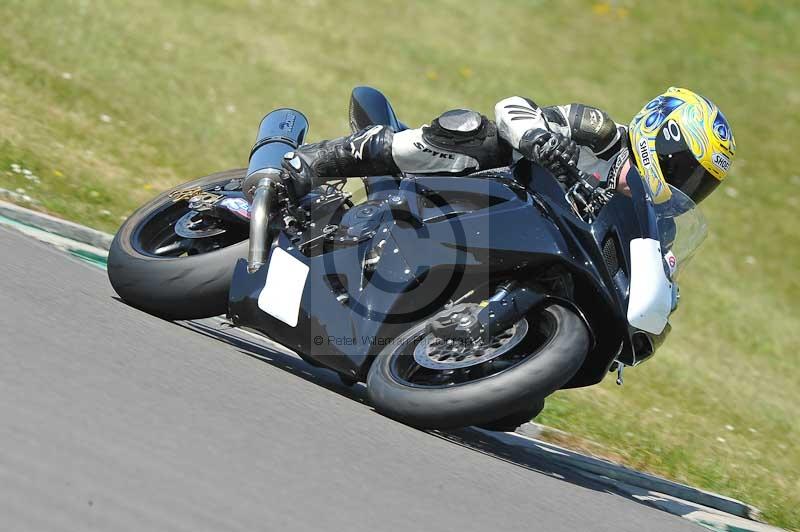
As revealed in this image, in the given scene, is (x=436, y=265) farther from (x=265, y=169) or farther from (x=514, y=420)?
(x=265, y=169)

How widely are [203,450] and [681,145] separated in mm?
2409

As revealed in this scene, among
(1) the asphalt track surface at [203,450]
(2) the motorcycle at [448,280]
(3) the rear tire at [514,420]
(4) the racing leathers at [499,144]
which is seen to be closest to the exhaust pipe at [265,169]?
(2) the motorcycle at [448,280]

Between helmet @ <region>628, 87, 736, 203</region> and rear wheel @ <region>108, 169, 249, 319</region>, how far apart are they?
1823 mm

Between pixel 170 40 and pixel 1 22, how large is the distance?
1922mm

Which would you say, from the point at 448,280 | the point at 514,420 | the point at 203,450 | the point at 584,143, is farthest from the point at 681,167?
the point at 203,450

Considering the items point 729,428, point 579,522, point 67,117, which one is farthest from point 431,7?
point 579,522

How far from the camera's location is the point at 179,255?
5.87m

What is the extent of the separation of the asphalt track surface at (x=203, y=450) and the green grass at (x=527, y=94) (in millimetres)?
1887

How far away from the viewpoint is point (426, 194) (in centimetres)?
500

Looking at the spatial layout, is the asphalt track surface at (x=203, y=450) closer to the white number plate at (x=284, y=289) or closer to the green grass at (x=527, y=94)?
the white number plate at (x=284, y=289)

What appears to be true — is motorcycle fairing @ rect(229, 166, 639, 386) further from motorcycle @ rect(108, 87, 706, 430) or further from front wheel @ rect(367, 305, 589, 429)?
front wheel @ rect(367, 305, 589, 429)

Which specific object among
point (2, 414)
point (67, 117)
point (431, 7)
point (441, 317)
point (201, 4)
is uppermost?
point (431, 7)

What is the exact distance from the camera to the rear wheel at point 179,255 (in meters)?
5.33

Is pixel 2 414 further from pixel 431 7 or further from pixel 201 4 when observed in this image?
pixel 431 7
